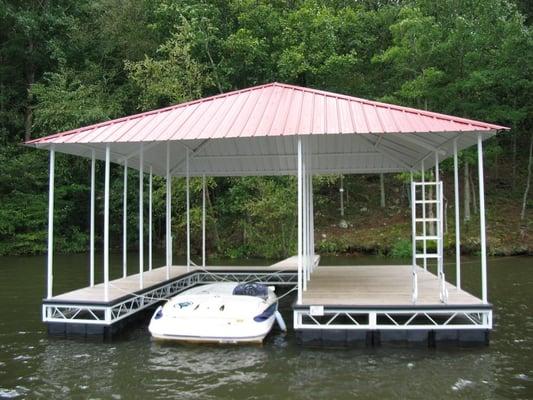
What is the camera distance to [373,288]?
39.0 feet

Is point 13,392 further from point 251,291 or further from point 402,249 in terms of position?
point 402,249

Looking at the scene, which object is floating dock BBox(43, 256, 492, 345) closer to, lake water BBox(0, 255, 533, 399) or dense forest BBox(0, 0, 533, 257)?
lake water BBox(0, 255, 533, 399)

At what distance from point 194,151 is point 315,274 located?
4.88m

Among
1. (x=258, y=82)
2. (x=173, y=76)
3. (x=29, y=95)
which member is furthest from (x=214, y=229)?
(x=29, y=95)

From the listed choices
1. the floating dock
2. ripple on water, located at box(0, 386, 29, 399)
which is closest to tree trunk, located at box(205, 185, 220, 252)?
the floating dock

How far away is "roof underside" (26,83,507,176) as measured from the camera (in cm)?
998

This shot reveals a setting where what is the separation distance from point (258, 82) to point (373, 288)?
20.2 m

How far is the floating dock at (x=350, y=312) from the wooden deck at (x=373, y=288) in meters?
0.02

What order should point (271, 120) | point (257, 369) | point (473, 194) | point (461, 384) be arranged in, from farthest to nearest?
1. point (473, 194)
2. point (271, 120)
3. point (257, 369)
4. point (461, 384)

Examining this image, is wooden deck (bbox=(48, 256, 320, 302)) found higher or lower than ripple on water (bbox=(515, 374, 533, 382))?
higher

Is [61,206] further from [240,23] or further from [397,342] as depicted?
[397,342]

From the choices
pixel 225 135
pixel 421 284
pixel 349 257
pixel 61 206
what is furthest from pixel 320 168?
pixel 61 206

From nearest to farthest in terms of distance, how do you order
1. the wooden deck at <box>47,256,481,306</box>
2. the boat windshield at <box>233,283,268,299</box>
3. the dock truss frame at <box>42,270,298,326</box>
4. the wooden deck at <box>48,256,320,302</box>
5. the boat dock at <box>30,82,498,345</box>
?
the boat dock at <box>30,82,498,345</box>
the wooden deck at <box>47,256,481,306</box>
the dock truss frame at <box>42,270,298,326</box>
the wooden deck at <box>48,256,320,302</box>
the boat windshield at <box>233,283,268,299</box>

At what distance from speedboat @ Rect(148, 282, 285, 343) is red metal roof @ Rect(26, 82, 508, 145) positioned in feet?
10.1
